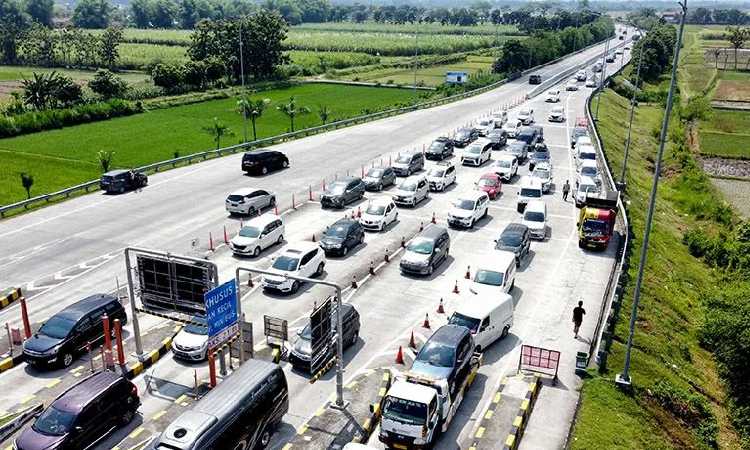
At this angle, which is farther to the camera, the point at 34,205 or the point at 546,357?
the point at 34,205

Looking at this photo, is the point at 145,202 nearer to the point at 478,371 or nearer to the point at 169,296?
the point at 169,296

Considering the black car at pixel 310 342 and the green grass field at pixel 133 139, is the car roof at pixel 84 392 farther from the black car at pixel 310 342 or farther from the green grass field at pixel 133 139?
the green grass field at pixel 133 139

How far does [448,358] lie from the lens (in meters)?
22.4

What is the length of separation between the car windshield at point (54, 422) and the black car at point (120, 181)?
3055 cm

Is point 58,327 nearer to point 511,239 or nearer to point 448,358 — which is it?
point 448,358

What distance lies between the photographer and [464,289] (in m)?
32.5

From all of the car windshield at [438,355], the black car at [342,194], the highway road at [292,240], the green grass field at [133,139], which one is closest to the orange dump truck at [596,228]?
the highway road at [292,240]

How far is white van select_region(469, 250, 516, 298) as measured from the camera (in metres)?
30.0

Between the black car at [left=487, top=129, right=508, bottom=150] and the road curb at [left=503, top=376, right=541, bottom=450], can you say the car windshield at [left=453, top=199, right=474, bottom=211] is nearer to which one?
the road curb at [left=503, top=376, right=541, bottom=450]

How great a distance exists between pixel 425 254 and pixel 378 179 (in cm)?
1590

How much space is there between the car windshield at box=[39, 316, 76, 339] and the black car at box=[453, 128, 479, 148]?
46153mm

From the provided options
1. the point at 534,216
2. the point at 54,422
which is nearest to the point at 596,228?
the point at 534,216

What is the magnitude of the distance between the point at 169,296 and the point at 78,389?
187 inches

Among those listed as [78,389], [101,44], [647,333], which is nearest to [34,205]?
[78,389]
